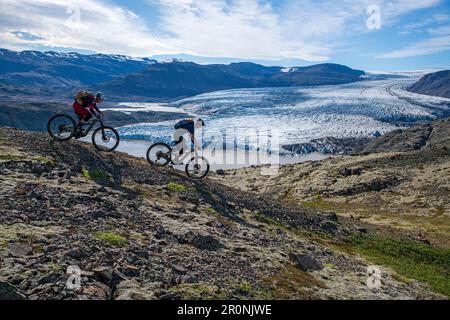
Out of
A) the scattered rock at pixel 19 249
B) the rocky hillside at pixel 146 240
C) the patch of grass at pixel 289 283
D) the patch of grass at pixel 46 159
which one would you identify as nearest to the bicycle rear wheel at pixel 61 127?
the rocky hillside at pixel 146 240

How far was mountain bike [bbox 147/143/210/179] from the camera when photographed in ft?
78.8

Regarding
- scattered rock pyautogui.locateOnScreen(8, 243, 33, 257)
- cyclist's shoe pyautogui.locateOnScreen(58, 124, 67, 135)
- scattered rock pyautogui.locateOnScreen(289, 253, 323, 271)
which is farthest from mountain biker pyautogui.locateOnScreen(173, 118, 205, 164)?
scattered rock pyautogui.locateOnScreen(8, 243, 33, 257)

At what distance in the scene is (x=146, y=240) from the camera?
13.4 meters

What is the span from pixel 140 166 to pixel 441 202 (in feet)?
155

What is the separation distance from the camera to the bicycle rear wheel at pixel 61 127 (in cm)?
2260

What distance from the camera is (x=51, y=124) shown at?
23656 millimetres

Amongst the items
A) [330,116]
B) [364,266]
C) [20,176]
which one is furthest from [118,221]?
[330,116]

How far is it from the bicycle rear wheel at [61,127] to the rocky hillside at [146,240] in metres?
0.63

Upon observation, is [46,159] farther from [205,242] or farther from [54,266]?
[54,266]

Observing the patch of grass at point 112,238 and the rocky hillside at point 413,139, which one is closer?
the patch of grass at point 112,238

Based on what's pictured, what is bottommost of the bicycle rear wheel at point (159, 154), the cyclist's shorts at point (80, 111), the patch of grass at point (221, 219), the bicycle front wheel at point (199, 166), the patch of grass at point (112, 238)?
the patch of grass at point (221, 219)

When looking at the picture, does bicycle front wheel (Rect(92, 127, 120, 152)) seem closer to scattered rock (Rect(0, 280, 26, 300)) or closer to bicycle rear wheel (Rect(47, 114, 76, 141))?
bicycle rear wheel (Rect(47, 114, 76, 141))

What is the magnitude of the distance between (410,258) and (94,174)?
18.8 metres

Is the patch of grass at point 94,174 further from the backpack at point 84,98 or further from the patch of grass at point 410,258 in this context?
the patch of grass at point 410,258
